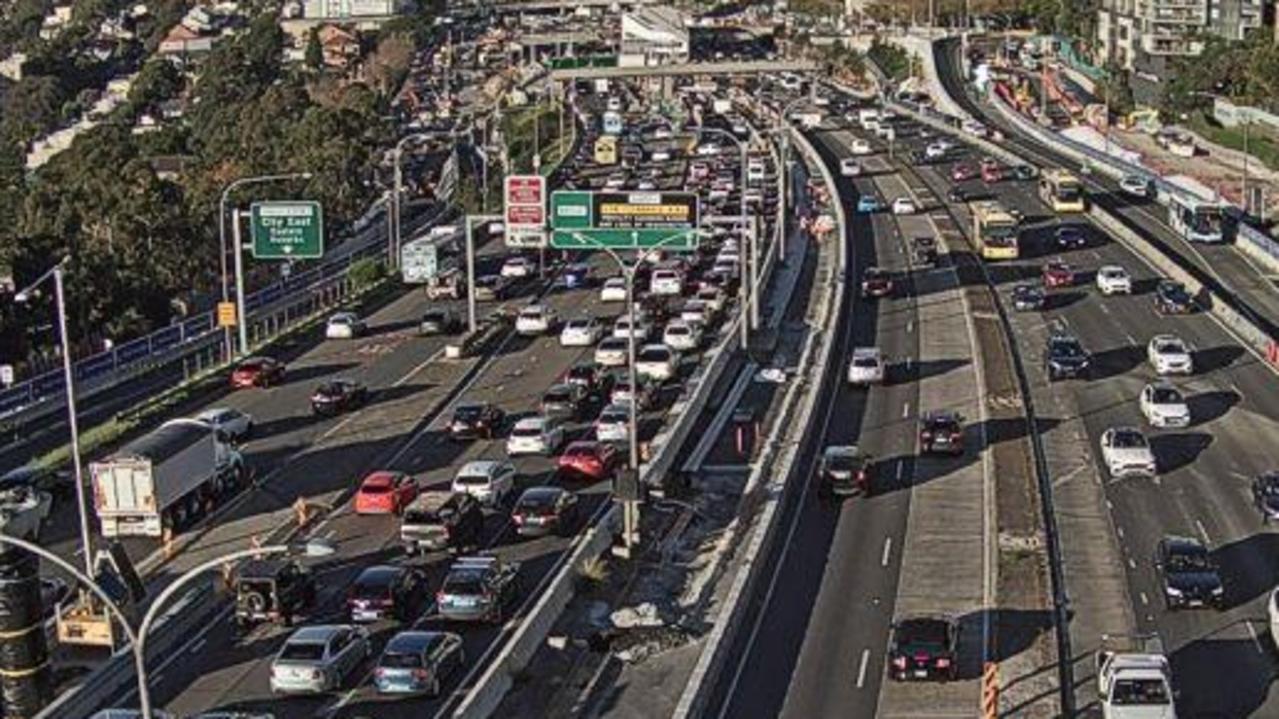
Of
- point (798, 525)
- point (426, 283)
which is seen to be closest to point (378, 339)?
point (426, 283)

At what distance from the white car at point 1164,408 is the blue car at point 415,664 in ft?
106

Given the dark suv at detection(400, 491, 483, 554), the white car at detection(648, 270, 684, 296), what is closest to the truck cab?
the dark suv at detection(400, 491, 483, 554)

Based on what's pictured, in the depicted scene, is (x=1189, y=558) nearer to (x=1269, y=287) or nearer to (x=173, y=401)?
(x=173, y=401)

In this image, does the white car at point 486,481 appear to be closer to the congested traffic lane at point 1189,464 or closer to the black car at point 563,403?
the black car at point 563,403

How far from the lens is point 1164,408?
64750 mm

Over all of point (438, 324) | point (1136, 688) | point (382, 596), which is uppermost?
point (1136, 688)

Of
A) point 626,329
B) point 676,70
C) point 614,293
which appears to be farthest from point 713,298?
point 676,70

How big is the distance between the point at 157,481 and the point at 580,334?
31522 millimetres

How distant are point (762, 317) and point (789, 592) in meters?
40.3

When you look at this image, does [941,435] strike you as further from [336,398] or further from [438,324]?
[438,324]

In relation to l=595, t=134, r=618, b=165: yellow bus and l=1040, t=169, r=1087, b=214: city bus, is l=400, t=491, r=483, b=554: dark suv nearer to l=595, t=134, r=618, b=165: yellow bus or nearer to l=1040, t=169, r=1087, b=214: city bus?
l=1040, t=169, r=1087, b=214: city bus

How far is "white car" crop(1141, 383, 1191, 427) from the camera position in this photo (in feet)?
212

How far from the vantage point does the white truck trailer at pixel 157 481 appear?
51.8m

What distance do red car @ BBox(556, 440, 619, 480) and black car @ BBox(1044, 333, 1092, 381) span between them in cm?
2097
